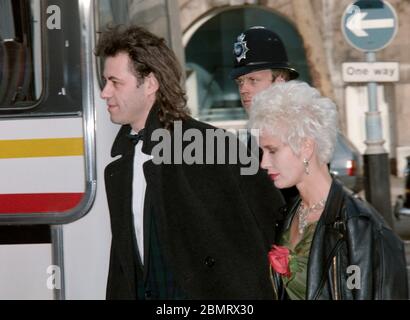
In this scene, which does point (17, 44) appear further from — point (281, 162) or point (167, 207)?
point (281, 162)

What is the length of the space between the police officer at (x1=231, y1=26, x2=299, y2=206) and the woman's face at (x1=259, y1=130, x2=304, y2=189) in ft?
2.72

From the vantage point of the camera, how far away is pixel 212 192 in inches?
129

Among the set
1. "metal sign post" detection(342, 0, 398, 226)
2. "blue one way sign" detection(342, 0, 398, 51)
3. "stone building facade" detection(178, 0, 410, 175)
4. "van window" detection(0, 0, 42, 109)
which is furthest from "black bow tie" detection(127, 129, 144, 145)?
"stone building facade" detection(178, 0, 410, 175)

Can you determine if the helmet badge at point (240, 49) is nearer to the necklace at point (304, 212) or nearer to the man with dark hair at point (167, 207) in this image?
the man with dark hair at point (167, 207)

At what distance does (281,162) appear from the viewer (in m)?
2.91

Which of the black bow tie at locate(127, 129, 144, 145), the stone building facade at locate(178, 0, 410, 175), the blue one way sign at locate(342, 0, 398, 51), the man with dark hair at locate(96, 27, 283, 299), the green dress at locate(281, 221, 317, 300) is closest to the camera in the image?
the green dress at locate(281, 221, 317, 300)

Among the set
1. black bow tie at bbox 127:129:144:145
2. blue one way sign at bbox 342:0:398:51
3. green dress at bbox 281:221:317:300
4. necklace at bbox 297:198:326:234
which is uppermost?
blue one way sign at bbox 342:0:398:51

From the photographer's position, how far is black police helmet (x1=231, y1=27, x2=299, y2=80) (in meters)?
3.84

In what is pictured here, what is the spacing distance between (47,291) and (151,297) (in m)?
0.87

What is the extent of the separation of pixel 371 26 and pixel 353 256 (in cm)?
681

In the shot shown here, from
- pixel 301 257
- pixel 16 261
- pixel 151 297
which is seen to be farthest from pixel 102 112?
pixel 301 257

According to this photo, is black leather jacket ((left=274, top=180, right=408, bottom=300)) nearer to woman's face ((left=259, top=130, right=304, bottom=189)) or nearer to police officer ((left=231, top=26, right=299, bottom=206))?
woman's face ((left=259, top=130, right=304, bottom=189))

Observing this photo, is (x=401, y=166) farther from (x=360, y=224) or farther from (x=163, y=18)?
(x=360, y=224)

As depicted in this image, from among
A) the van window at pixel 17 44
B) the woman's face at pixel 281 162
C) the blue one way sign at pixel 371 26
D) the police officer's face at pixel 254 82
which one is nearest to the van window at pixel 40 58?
the van window at pixel 17 44
